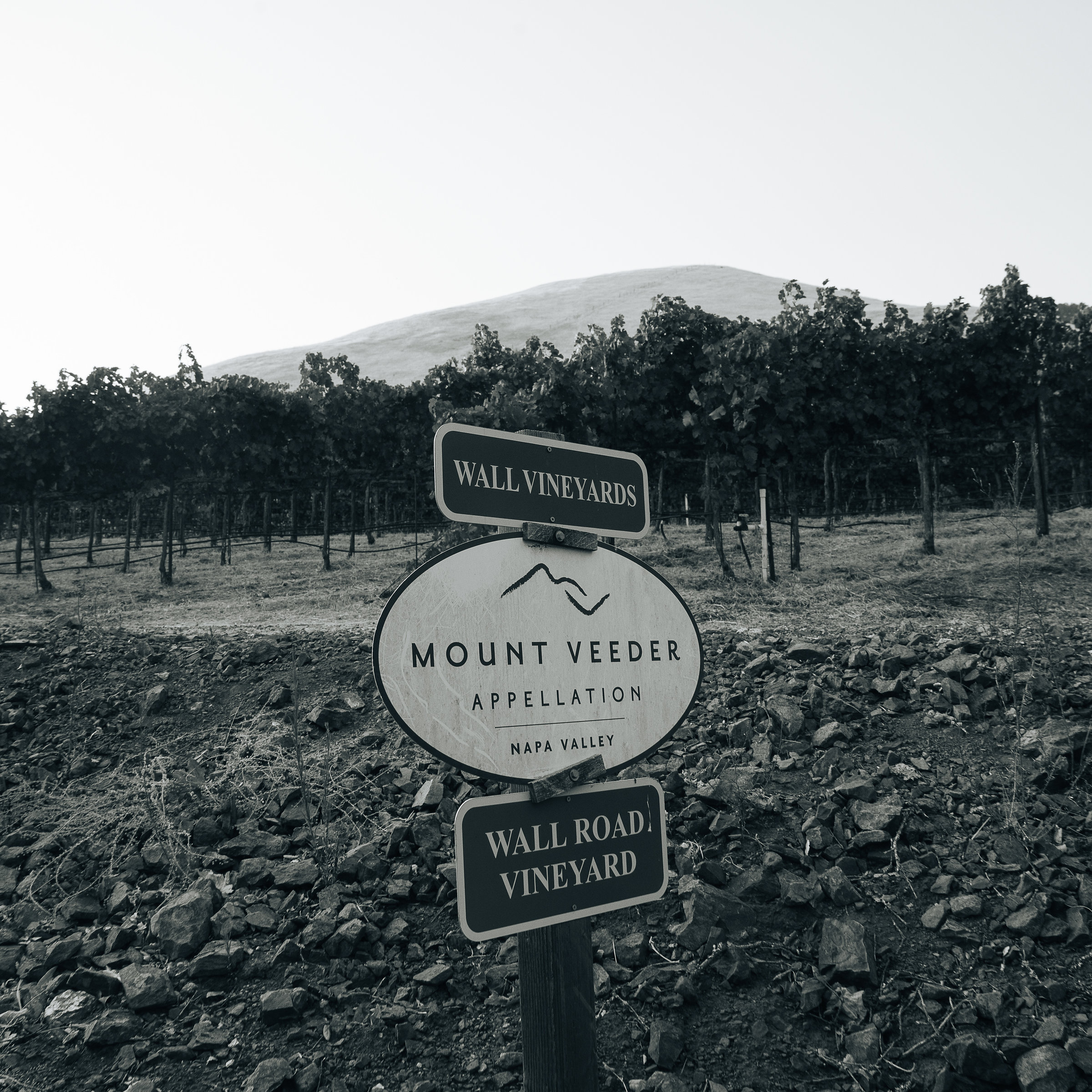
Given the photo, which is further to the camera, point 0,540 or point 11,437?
point 0,540

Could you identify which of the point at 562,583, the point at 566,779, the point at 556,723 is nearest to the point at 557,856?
the point at 566,779

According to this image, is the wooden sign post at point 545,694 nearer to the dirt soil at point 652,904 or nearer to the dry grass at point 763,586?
the dirt soil at point 652,904

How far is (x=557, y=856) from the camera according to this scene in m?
1.83

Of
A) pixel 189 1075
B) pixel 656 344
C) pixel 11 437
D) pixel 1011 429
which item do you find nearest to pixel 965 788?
pixel 189 1075

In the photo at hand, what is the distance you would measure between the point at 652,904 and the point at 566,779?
2.84 metres

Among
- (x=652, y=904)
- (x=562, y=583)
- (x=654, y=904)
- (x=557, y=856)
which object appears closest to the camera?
(x=557, y=856)

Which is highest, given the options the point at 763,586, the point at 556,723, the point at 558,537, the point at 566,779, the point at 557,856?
the point at 558,537

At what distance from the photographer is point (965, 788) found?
4.71 m

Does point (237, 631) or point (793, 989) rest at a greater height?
point (237, 631)

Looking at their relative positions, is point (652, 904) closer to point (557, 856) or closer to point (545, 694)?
point (557, 856)

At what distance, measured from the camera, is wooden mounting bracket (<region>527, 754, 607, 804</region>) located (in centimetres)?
179

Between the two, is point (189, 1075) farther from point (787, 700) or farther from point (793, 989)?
point (787, 700)

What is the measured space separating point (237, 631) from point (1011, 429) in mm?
14612

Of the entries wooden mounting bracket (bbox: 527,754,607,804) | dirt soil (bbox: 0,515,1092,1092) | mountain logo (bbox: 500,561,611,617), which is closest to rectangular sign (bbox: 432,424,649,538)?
mountain logo (bbox: 500,561,611,617)
